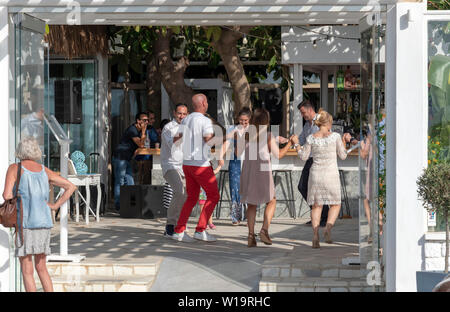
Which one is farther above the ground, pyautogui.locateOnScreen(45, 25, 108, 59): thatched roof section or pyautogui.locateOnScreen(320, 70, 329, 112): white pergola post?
pyautogui.locateOnScreen(45, 25, 108, 59): thatched roof section

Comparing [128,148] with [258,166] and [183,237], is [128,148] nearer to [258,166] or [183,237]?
[183,237]

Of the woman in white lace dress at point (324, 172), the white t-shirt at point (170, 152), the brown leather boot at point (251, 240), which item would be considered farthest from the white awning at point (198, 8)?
the white t-shirt at point (170, 152)

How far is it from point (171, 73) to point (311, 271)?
6920mm

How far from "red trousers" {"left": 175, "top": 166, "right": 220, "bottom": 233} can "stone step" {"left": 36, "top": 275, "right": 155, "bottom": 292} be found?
208 centimetres

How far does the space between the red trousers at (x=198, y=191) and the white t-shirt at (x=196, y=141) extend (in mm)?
79

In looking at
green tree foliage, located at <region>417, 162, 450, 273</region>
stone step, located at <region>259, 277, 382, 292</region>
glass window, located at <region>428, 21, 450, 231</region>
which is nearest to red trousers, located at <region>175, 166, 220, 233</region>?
stone step, located at <region>259, 277, 382, 292</region>

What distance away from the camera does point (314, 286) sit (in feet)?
25.2

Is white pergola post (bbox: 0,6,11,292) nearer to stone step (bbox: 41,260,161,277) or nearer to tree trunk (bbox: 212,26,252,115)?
stone step (bbox: 41,260,161,277)

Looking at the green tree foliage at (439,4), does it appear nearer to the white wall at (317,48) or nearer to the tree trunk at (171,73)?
the white wall at (317,48)

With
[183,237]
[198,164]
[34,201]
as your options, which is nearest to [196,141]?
[198,164]

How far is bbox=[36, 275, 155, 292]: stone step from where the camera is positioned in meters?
7.70

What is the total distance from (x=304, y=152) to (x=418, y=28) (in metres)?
2.85

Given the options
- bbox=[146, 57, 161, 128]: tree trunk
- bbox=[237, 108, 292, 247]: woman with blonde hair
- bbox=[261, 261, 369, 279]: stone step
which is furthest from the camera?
bbox=[146, 57, 161, 128]: tree trunk

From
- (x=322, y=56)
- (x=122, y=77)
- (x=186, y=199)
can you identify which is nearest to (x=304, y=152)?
(x=186, y=199)
